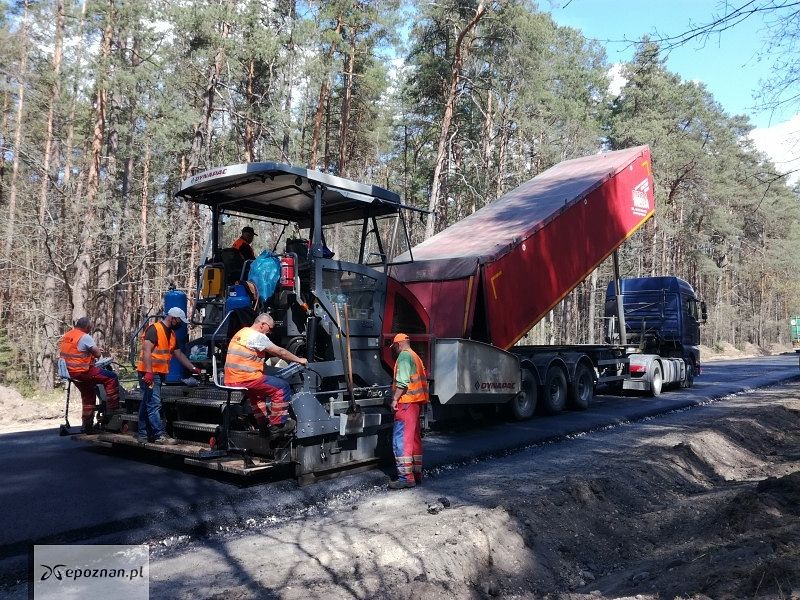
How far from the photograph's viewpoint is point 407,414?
631 cm

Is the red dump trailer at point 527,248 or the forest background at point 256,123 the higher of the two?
the forest background at point 256,123

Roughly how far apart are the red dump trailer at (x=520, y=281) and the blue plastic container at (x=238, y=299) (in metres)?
1.75

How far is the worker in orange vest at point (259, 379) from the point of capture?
5.62 m

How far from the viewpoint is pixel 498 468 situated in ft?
23.4

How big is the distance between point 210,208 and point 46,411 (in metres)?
7.53

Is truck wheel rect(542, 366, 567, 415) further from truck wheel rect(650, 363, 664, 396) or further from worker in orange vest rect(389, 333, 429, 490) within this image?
worker in orange vest rect(389, 333, 429, 490)

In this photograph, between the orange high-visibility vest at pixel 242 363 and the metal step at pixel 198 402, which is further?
the metal step at pixel 198 402

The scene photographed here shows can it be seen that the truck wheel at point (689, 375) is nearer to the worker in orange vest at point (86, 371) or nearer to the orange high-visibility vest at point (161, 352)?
the orange high-visibility vest at point (161, 352)

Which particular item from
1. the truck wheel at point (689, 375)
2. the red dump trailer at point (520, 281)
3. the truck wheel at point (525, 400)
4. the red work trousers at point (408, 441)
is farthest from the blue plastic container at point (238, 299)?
the truck wheel at point (689, 375)

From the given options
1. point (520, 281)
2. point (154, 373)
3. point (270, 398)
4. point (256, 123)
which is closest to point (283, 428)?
point (270, 398)

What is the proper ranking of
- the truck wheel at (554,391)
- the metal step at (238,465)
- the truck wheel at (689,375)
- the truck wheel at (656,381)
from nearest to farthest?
the metal step at (238,465) < the truck wheel at (554,391) < the truck wheel at (656,381) < the truck wheel at (689,375)

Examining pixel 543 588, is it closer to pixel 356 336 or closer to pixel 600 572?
pixel 600 572

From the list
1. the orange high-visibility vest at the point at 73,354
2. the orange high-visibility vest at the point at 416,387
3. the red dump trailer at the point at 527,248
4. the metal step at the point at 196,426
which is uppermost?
the red dump trailer at the point at 527,248

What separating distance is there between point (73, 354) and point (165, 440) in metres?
1.70
